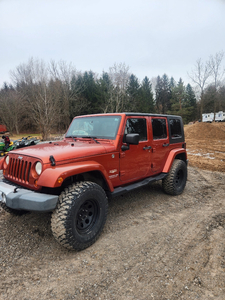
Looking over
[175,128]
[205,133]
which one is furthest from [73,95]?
[175,128]

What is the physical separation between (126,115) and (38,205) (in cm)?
207

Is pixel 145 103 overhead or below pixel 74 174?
overhead

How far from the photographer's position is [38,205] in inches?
87.5

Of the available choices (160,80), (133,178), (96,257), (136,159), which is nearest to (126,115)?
(136,159)

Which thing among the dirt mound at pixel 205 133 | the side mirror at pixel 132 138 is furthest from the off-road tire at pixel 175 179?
the dirt mound at pixel 205 133

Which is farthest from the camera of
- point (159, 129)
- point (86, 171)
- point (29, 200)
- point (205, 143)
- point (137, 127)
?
point (205, 143)

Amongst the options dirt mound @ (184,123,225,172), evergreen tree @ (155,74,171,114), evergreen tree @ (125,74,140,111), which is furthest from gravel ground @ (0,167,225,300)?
evergreen tree @ (155,74,171,114)

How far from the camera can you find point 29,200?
2.26m

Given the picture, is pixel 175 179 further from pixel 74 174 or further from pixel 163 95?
pixel 163 95

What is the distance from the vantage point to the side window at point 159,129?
13.2ft

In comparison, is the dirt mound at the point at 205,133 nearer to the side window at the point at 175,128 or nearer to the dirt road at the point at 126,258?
the side window at the point at 175,128

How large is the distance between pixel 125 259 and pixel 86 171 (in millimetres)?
1237

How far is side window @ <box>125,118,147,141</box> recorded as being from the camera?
11.3ft

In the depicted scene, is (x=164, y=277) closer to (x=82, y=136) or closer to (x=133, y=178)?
(x=133, y=178)
